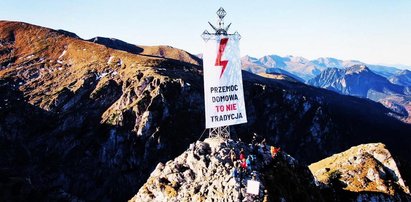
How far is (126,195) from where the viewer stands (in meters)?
156

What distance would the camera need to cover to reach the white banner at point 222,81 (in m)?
48.9

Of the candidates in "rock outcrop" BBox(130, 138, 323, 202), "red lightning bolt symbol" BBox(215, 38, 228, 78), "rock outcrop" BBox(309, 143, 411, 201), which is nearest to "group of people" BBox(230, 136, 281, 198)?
"rock outcrop" BBox(130, 138, 323, 202)

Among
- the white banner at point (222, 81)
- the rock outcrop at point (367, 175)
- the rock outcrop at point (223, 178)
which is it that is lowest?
the rock outcrop at point (367, 175)

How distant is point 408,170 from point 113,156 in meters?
115

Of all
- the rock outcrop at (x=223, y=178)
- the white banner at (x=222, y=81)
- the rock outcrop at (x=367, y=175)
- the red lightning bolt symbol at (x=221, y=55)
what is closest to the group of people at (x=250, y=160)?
the rock outcrop at (x=223, y=178)

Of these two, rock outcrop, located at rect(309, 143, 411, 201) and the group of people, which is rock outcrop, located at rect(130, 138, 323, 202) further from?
rock outcrop, located at rect(309, 143, 411, 201)

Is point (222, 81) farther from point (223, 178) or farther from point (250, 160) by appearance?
point (223, 178)

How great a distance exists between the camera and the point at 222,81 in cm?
4934

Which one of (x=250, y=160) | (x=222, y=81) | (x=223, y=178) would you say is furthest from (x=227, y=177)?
(x=222, y=81)

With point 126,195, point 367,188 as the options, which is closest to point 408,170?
point 367,188

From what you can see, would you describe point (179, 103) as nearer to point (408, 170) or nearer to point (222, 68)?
point (408, 170)

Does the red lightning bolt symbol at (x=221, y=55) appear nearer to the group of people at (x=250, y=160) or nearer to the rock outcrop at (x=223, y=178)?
the rock outcrop at (x=223, y=178)

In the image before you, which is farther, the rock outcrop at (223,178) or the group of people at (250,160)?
the group of people at (250,160)

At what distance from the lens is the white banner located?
1925 inches
